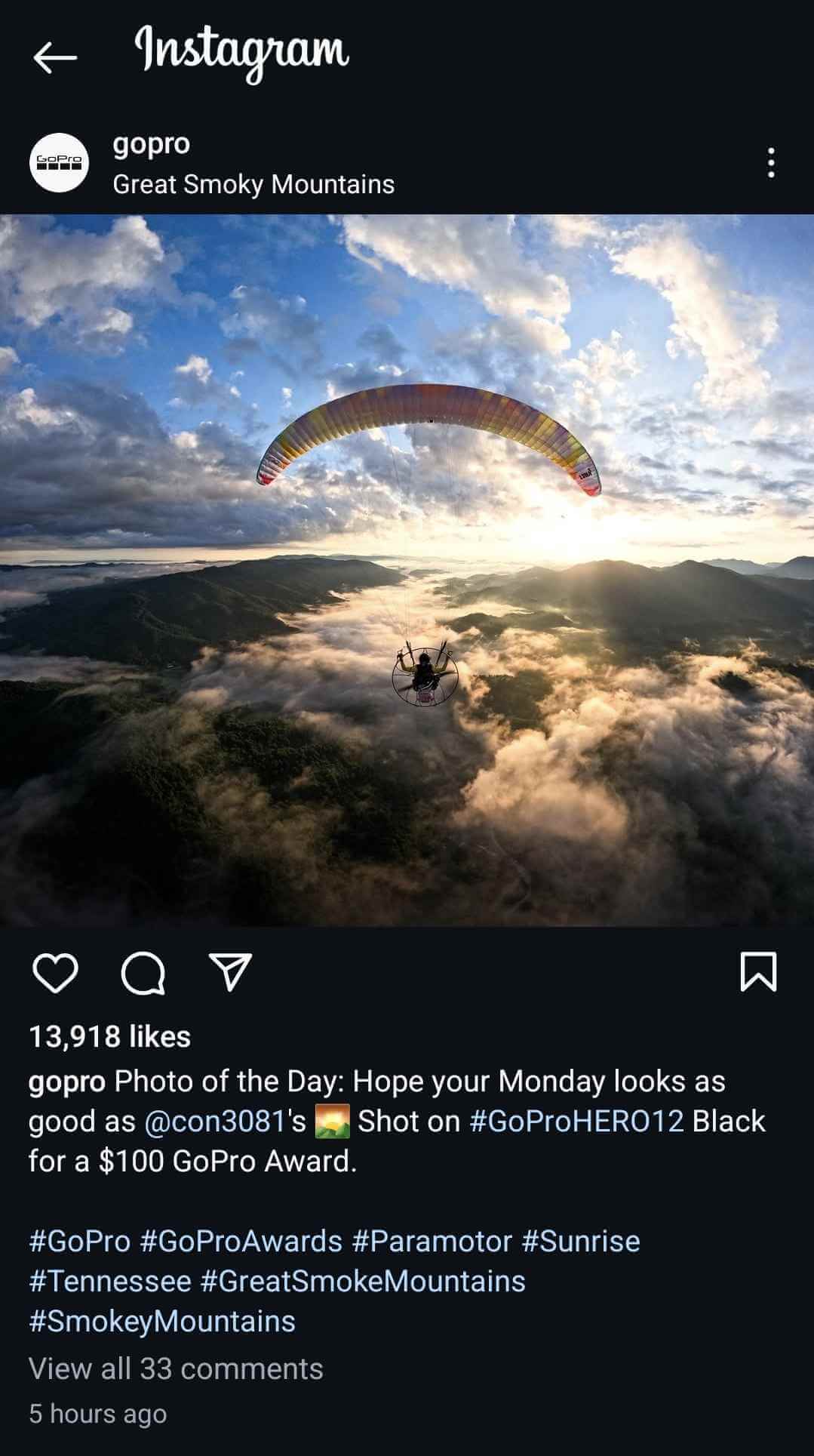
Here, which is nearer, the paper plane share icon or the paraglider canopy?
the paper plane share icon

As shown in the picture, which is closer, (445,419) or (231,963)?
(231,963)

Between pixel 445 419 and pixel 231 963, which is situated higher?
pixel 445 419

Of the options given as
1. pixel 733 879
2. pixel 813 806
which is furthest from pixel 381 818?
pixel 813 806

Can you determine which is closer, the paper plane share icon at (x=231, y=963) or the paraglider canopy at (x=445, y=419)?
the paper plane share icon at (x=231, y=963)

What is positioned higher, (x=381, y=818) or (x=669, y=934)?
(x=381, y=818)

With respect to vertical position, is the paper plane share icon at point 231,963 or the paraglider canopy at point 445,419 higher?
the paraglider canopy at point 445,419

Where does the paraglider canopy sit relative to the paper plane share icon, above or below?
above

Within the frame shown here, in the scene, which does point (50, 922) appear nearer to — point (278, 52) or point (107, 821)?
point (107, 821)

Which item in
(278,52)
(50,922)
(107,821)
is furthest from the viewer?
(107,821)
